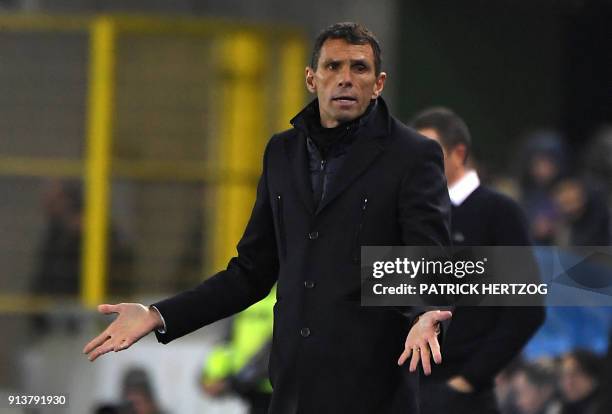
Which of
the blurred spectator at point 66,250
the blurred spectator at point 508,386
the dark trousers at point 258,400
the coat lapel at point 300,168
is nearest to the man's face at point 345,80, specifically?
the coat lapel at point 300,168

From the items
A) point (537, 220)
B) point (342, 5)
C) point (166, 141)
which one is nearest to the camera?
point (537, 220)

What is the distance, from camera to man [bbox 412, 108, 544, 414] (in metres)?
7.39

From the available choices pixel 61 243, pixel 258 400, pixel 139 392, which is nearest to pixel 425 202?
pixel 258 400

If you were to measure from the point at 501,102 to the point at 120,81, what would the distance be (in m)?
5.00

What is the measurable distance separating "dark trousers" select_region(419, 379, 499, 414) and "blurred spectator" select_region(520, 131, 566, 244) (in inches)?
228

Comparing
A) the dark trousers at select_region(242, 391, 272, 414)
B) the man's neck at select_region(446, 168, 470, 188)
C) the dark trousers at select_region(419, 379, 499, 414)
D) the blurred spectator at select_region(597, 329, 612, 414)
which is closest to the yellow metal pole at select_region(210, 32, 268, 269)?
the dark trousers at select_region(242, 391, 272, 414)

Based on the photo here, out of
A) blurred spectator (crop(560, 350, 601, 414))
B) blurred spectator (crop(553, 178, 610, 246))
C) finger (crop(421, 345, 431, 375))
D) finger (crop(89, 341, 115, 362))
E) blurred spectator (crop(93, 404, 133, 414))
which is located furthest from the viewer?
blurred spectator (crop(553, 178, 610, 246))

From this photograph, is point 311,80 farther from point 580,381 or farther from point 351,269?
point 580,381

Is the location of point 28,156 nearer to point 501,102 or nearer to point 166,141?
point 166,141

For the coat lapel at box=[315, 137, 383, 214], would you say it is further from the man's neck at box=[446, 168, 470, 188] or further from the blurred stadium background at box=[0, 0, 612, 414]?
the blurred stadium background at box=[0, 0, 612, 414]

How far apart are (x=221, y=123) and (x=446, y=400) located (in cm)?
720

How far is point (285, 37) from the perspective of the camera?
14.5m

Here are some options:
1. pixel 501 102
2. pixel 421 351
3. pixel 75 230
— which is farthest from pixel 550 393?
pixel 501 102

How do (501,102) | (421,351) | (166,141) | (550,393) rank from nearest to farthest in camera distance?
(421,351) → (550,393) → (166,141) → (501,102)
